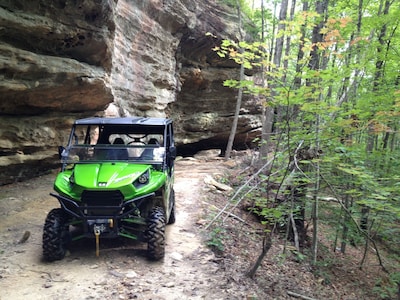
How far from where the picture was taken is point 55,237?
433 cm

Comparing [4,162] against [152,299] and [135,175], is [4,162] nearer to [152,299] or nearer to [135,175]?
[135,175]

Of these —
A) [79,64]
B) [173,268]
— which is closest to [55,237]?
[173,268]

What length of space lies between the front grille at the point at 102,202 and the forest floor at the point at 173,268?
80cm

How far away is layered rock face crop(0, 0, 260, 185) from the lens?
7895mm

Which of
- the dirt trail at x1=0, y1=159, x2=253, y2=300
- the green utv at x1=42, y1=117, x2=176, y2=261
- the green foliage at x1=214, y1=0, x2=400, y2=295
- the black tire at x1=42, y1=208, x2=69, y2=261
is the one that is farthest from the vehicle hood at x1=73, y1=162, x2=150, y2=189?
the green foliage at x1=214, y1=0, x2=400, y2=295

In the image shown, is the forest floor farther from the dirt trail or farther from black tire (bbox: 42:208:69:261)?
black tire (bbox: 42:208:69:261)

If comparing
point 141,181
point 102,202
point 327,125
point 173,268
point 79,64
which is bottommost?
point 173,268

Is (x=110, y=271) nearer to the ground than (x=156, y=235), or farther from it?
nearer to the ground

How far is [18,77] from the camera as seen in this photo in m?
8.06

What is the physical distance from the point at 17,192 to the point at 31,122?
224 centimetres

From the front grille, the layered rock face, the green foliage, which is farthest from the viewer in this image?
the layered rock face

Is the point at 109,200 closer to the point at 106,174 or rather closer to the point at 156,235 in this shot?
the point at 106,174

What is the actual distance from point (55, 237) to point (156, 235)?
1.40m

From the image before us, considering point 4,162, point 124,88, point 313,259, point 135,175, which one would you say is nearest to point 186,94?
point 124,88
